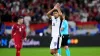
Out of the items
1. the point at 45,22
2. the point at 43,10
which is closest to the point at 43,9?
the point at 43,10

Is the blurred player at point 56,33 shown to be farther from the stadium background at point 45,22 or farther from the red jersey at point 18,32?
the stadium background at point 45,22

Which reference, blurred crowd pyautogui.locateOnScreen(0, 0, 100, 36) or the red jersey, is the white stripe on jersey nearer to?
the red jersey

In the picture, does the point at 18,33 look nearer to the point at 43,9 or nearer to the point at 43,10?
the point at 43,10

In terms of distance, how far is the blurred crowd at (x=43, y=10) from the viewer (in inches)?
1024

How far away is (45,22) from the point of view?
86.3ft

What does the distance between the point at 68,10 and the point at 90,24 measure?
6.29 ft

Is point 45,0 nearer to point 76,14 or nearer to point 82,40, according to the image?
point 76,14

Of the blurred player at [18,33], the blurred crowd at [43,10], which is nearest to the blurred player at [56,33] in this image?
the blurred player at [18,33]

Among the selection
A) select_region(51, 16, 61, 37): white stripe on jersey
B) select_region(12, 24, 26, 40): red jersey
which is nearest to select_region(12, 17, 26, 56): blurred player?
select_region(12, 24, 26, 40): red jersey

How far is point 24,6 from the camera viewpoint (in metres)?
27.5

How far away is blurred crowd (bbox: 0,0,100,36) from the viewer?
1024 inches

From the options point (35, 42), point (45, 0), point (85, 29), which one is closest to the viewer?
point (35, 42)

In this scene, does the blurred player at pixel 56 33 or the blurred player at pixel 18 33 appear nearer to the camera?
the blurred player at pixel 56 33

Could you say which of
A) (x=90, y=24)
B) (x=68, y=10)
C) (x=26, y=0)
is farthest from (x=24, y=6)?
(x=90, y=24)
